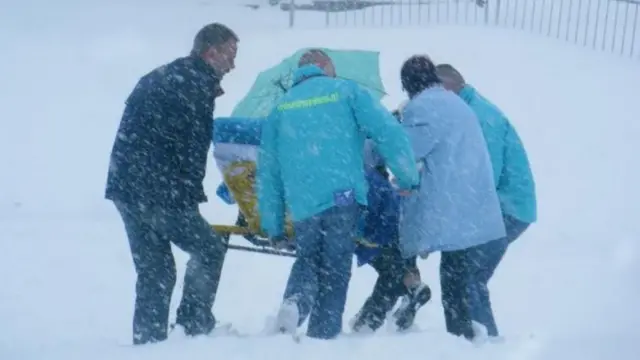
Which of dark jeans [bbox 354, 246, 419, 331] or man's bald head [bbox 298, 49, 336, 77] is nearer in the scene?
man's bald head [bbox 298, 49, 336, 77]

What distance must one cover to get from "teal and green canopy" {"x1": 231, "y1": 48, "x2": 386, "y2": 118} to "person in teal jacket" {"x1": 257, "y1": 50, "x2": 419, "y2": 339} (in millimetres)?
1232

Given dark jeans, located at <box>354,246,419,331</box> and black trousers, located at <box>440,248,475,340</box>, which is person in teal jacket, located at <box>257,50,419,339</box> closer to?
black trousers, located at <box>440,248,475,340</box>

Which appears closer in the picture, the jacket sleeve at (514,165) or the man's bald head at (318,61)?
the man's bald head at (318,61)

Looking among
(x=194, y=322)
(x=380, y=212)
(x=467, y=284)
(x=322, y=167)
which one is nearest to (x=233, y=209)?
(x=380, y=212)

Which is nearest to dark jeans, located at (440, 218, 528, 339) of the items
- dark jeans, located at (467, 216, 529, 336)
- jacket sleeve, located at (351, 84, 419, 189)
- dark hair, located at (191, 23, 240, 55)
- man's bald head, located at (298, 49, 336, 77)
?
dark jeans, located at (467, 216, 529, 336)

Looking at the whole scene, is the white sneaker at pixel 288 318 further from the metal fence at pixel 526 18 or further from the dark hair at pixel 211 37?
the metal fence at pixel 526 18

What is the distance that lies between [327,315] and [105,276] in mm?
3370

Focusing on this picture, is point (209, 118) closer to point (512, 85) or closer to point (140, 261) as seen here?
point (140, 261)

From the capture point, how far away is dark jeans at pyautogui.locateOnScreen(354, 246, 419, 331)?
19.9ft

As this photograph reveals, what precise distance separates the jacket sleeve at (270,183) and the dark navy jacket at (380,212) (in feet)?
1.98

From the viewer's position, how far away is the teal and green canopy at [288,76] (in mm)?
6520

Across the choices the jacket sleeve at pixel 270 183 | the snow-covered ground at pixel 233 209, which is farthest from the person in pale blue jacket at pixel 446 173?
the jacket sleeve at pixel 270 183

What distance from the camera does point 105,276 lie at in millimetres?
8258

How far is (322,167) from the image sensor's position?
5062mm
